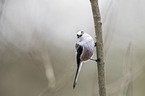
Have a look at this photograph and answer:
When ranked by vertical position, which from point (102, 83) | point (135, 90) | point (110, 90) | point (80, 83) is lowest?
point (135, 90)

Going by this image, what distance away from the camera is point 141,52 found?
766 centimetres

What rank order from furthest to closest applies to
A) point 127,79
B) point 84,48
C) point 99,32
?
point 84,48
point 127,79
point 99,32

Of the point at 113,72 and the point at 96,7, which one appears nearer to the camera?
the point at 96,7

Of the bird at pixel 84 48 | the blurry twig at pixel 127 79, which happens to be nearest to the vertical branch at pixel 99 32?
the blurry twig at pixel 127 79

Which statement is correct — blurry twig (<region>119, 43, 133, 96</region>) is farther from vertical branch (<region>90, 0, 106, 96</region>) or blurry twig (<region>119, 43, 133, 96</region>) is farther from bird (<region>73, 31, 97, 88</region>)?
bird (<region>73, 31, 97, 88</region>)

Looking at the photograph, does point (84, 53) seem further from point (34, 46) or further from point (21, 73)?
point (21, 73)

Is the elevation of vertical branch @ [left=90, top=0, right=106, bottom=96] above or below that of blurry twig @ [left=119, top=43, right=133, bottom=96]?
above

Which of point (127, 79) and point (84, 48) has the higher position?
point (84, 48)

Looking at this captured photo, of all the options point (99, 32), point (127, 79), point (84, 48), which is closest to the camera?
point (99, 32)

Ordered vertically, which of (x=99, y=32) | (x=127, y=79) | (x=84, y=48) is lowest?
(x=127, y=79)

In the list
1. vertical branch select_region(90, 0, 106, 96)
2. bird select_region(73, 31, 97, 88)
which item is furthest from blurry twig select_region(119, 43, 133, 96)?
bird select_region(73, 31, 97, 88)

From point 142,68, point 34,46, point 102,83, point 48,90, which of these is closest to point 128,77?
point 142,68

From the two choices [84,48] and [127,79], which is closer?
[127,79]

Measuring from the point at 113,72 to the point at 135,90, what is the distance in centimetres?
121
